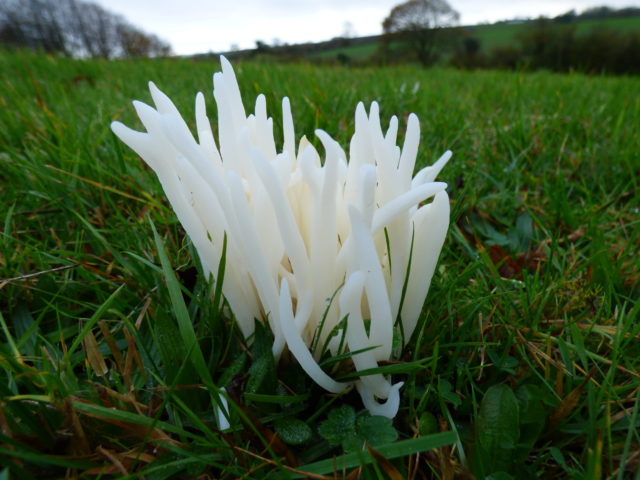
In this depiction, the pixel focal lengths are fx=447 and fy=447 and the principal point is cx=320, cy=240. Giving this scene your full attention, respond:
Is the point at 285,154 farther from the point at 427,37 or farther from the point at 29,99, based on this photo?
the point at 427,37

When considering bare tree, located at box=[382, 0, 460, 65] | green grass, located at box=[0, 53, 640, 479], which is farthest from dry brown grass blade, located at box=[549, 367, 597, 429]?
bare tree, located at box=[382, 0, 460, 65]

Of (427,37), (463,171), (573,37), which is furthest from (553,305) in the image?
(427,37)

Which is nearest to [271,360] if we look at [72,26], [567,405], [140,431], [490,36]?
[140,431]

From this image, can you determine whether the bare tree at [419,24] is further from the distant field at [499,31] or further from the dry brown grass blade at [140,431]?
the dry brown grass blade at [140,431]

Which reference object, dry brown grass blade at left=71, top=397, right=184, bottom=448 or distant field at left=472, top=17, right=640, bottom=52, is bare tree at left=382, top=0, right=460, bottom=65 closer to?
distant field at left=472, top=17, right=640, bottom=52

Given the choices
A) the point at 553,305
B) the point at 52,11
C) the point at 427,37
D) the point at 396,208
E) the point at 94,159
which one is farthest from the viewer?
the point at 427,37

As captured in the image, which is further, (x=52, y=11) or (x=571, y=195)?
(x=52, y=11)

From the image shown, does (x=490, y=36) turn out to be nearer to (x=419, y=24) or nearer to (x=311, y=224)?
(x=419, y=24)
